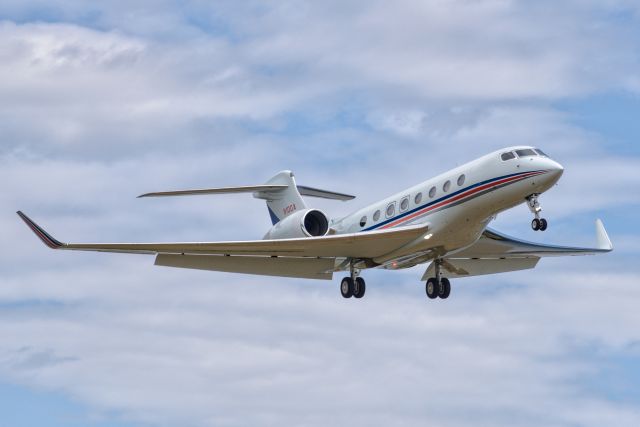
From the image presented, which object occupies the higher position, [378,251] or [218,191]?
[218,191]

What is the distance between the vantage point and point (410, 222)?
3434 cm

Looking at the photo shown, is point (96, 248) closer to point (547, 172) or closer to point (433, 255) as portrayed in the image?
point (433, 255)

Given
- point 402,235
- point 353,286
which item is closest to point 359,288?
point 353,286

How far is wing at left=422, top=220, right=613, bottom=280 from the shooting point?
37.2 m

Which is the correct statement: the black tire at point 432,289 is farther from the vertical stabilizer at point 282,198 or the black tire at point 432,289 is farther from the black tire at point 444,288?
the vertical stabilizer at point 282,198

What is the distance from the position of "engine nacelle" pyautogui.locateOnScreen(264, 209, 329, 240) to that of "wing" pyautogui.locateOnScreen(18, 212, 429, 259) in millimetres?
693

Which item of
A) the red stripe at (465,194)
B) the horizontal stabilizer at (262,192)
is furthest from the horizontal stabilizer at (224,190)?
the red stripe at (465,194)

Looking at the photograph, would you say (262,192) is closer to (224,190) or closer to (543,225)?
(224,190)

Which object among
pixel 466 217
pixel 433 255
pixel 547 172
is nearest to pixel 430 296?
pixel 433 255

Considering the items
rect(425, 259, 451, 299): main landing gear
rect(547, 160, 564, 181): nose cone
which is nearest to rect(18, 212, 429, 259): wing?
rect(425, 259, 451, 299): main landing gear

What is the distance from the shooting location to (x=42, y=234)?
33219 millimetres

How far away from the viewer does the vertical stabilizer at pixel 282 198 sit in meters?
39.0

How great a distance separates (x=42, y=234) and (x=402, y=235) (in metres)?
9.51

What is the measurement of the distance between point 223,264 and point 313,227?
9.37 feet
